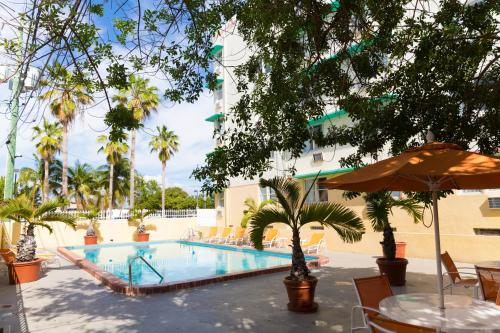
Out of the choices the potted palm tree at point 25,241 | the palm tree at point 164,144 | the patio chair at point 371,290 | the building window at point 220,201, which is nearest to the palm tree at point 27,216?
the potted palm tree at point 25,241

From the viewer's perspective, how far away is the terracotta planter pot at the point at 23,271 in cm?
1101

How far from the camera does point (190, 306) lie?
315 inches

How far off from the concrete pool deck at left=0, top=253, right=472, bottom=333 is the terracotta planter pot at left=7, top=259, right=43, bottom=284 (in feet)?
1.08

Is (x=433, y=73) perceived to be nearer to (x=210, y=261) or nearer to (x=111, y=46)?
(x=111, y=46)

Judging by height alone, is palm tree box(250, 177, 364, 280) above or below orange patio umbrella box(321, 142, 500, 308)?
below

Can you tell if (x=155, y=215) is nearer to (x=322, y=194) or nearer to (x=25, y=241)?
(x=322, y=194)

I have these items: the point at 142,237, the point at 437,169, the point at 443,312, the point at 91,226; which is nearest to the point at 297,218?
the point at 443,312

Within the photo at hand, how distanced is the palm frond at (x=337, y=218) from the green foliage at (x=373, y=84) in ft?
3.96

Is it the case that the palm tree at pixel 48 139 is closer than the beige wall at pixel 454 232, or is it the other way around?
the beige wall at pixel 454 232

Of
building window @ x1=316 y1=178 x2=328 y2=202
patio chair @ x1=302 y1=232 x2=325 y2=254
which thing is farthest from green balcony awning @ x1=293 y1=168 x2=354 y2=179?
patio chair @ x1=302 y1=232 x2=325 y2=254

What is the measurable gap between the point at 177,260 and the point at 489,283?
14130 mm

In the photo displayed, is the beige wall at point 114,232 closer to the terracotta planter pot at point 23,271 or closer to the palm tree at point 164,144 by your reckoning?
the palm tree at point 164,144

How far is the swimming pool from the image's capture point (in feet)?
43.0

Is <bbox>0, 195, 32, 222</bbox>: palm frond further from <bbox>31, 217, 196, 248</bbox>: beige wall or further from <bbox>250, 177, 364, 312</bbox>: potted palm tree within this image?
<bbox>31, 217, 196, 248</bbox>: beige wall
